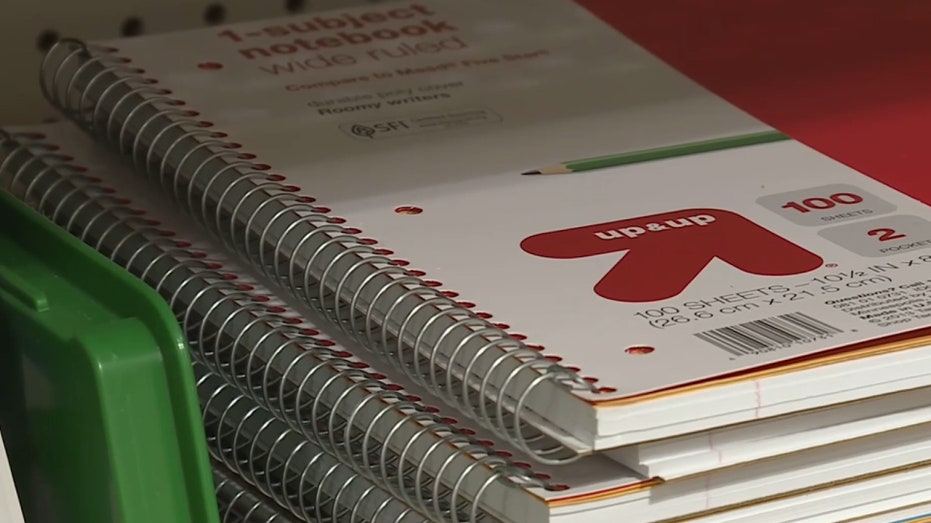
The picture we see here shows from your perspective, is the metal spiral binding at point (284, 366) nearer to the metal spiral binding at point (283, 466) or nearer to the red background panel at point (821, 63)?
the metal spiral binding at point (283, 466)

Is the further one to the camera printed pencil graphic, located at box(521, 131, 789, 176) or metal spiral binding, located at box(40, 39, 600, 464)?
printed pencil graphic, located at box(521, 131, 789, 176)

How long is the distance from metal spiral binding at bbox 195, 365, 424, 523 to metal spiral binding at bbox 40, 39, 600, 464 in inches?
2.1

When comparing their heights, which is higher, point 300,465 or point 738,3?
point 738,3

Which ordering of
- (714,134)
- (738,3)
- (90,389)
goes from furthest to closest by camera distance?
1. (738,3)
2. (714,134)
3. (90,389)

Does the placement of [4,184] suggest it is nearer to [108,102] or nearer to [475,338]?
[108,102]

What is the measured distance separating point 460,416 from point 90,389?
5.0 inches

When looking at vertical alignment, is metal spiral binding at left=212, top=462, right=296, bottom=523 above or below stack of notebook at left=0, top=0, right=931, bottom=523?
below

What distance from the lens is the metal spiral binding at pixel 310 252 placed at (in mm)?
516

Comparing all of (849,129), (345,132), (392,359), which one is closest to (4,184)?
(345,132)

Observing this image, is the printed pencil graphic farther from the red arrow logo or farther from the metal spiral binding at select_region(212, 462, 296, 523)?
the metal spiral binding at select_region(212, 462, 296, 523)

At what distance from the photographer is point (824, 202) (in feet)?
2.10

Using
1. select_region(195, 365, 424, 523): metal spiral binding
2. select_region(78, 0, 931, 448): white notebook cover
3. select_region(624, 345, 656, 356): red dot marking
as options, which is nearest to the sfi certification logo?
select_region(78, 0, 931, 448): white notebook cover

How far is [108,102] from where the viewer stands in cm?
74

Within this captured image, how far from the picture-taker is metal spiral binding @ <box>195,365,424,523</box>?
589mm
